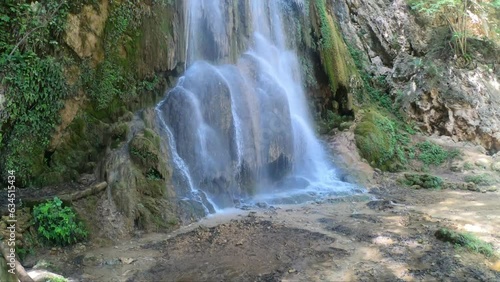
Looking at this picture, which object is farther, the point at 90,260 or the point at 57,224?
the point at 57,224

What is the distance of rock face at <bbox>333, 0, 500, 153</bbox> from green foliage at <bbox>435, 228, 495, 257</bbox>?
29.8ft

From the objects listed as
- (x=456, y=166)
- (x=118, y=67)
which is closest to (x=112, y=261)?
(x=118, y=67)

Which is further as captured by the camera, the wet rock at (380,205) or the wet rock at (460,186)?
the wet rock at (460,186)

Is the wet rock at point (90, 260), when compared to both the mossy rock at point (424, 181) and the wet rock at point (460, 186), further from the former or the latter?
the wet rock at point (460, 186)

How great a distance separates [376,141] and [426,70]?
4583 millimetres

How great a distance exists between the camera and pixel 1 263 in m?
4.74

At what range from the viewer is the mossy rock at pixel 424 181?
36.5 ft

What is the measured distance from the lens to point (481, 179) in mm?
11383

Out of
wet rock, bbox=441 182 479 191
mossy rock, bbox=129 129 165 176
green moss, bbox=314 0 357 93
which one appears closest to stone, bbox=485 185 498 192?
wet rock, bbox=441 182 479 191

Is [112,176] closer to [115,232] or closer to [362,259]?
[115,232]

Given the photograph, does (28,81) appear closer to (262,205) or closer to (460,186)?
(262,205)

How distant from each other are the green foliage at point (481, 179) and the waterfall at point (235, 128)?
142 inches

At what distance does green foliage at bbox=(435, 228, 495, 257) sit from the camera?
625 cm

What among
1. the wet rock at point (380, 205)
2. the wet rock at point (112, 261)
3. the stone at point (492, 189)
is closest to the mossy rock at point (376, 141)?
the stone at point (492, 189)
